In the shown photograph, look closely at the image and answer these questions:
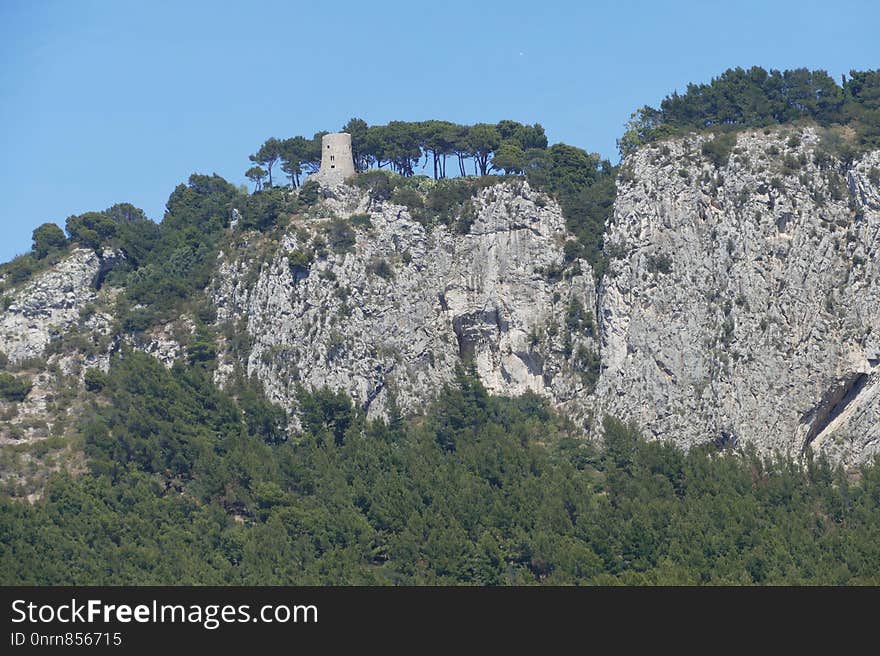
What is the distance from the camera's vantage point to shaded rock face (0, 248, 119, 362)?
118 metres

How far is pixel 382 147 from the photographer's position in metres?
126

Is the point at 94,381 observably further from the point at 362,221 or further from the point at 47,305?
the point at 362,221

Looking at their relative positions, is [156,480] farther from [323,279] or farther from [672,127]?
[672,127]

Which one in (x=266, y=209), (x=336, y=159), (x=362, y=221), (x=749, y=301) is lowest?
(x=749, y=301)

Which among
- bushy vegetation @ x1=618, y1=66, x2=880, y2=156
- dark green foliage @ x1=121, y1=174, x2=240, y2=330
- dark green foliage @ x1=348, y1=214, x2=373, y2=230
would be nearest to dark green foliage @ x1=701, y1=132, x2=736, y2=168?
bushy vegetation @ x1=618, y1=66, x2=880, y2=156

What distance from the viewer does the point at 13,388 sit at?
11475 cm

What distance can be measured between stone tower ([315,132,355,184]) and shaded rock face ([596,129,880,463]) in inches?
706

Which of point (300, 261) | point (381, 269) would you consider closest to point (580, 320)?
point (381, 269)

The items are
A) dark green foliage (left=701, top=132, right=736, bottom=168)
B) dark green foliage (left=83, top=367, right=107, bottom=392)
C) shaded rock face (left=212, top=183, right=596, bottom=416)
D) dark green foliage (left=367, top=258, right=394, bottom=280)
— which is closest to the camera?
dark green foliage (left=701, top=132, right=736, bottom=168)

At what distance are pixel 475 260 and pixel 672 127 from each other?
44.4 feet

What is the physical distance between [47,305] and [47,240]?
7234mm

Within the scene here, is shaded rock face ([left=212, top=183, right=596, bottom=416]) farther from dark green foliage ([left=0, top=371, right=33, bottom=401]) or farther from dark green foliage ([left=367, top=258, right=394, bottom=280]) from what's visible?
dark green foliage ([left=0, top=371, right=33, bottom=401])

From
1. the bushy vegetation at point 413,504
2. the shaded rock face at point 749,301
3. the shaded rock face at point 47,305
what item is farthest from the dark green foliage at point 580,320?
the shaded rock face at point 47,305

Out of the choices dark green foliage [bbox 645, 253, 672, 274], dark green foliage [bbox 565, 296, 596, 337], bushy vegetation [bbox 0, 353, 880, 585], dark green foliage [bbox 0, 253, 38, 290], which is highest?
dark green foliage [bbox 0, 253, 38, 290]
